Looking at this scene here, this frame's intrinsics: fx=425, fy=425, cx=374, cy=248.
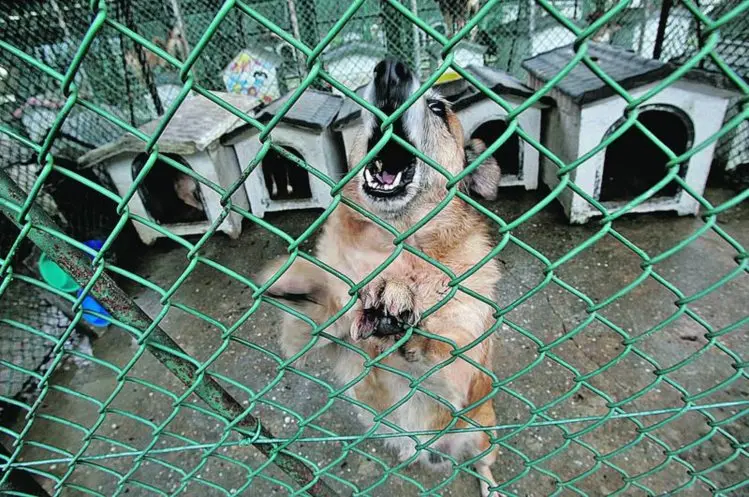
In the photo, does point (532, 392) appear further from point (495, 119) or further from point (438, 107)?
point (495, 119)

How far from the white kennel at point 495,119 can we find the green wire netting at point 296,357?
795mm

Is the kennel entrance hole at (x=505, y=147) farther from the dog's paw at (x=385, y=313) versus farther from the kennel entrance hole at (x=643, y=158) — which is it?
the dog's paw at (x=385, y=313)

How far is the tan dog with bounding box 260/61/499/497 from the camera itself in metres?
2.04

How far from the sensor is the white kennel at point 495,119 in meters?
5.19

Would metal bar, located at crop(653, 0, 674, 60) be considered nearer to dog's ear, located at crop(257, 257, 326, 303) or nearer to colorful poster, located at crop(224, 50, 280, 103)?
dog's ear, located at crop(257, 257, 326, 303)

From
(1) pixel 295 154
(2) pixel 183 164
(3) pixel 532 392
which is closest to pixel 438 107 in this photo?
(3) pixel 532 392

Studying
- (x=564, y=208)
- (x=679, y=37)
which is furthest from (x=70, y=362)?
(x=679, y=37)

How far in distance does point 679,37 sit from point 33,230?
944cm

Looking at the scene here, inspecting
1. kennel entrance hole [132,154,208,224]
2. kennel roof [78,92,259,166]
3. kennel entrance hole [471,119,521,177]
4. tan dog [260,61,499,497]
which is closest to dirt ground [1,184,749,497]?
tan dog [260,61,499,497]

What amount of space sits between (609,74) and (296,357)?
4832 millimetres

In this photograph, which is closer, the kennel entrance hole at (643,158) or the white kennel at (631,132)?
the white kennel at (631,132)

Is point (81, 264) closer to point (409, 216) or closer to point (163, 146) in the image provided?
point (409, 216)

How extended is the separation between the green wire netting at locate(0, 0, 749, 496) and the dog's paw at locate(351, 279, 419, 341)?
35 cm

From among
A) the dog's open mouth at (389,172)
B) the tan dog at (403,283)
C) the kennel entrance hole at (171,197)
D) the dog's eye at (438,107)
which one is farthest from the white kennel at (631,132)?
the kennel entrance hole at (171,197)
